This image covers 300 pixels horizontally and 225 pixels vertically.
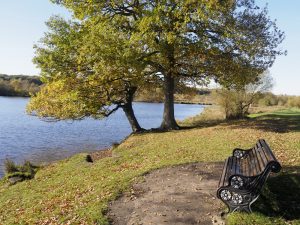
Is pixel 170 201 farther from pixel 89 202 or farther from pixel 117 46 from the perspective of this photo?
pixel 117 46

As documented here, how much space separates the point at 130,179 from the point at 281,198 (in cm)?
526

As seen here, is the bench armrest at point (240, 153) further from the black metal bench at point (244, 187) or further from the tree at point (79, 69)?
the tree at point (79, 69)

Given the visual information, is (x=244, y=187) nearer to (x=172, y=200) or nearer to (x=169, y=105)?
(x=172, y=200)

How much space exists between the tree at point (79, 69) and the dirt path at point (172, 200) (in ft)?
40.0

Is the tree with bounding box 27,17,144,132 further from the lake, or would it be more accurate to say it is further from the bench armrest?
the bench armrest

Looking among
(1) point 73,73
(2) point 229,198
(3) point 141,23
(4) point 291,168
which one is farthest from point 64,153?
(2) point 229,198

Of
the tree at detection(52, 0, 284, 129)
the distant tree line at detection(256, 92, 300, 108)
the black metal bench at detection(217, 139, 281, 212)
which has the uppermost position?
the tree at detection(52, 0, 284, 129)

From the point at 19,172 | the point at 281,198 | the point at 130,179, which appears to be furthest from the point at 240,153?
the point at 19,172

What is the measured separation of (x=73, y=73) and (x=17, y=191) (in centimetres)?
1226

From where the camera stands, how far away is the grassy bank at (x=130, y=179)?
9386mm

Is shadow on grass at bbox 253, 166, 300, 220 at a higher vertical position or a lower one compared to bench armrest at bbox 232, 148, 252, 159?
lower

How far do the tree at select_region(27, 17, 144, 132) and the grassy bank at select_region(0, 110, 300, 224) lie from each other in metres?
4.89

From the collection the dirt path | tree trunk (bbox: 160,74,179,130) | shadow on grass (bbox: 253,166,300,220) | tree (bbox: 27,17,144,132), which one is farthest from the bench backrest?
tree trunk (bbox: 160,74,179,130)

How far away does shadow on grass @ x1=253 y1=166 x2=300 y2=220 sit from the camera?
8602 millimetres
